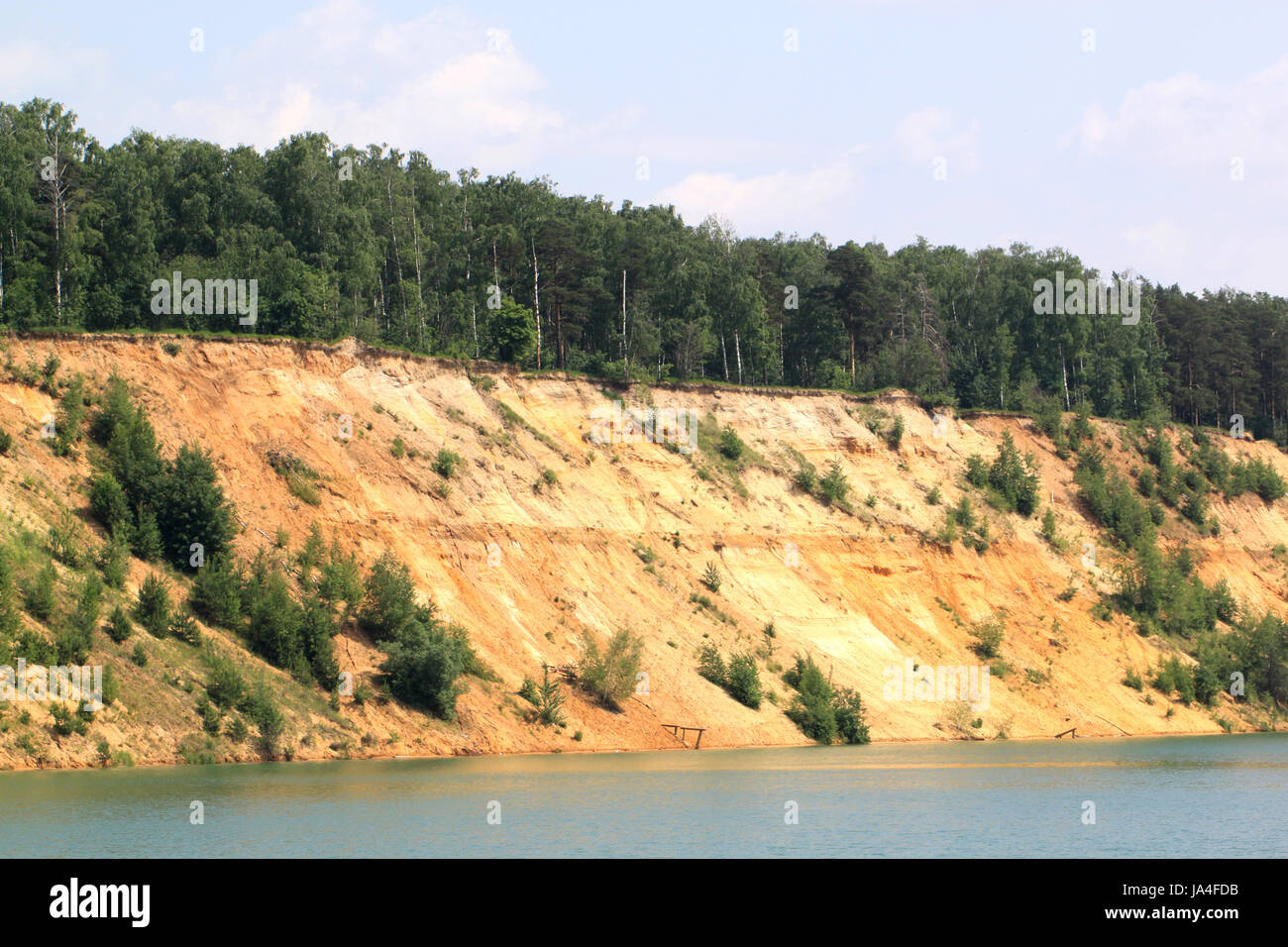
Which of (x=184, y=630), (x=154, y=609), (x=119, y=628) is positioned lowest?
(x=184, y=630)

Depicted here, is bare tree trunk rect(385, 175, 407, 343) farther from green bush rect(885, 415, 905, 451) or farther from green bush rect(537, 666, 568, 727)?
green bush rect(537, 666, 568, 727)

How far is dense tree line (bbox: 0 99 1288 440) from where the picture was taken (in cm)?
6556

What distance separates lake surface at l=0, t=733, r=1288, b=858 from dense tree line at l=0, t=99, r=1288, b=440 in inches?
1129

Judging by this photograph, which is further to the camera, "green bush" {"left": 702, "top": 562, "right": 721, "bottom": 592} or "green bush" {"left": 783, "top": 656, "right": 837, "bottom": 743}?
"green bush" {"left": 702, "top": 562, "right": 721, "bottom": 592}

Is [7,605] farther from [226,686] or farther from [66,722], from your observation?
[226,686]

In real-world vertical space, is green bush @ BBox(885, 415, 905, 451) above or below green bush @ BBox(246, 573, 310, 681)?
above

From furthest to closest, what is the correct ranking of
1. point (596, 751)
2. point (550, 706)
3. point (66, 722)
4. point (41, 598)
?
point (596, 751) → point (550, 706) → point (41, 598) → point (66, 722)

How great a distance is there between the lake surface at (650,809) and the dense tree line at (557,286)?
94.1 ft

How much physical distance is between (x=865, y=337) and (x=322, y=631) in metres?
52.8

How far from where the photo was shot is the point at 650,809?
3241 cm

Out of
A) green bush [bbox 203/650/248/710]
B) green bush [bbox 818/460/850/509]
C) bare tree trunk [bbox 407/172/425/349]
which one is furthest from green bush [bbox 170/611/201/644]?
green bush [bbox 818/460/850/509]

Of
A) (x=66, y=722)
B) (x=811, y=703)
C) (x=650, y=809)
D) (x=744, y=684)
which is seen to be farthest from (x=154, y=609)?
(x=811, y=703)

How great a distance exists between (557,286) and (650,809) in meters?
48.8

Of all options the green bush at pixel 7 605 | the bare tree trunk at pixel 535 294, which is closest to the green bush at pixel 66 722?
the green bush at pixel 7 605
